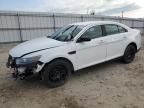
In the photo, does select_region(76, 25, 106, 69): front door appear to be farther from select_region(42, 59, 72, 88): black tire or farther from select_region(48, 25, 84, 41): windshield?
select_region(42, 59, 72, 88): black tire

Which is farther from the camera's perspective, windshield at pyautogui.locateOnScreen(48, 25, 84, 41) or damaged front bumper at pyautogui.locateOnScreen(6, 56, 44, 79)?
windshield at pyautogui.locateOnScreen(48, 25, 84, 41)

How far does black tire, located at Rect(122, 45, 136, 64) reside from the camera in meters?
6.01

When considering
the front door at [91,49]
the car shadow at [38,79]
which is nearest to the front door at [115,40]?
the front door at [91,49]

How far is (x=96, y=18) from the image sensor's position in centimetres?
1764

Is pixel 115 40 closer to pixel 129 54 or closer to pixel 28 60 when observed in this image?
pixel 129 54

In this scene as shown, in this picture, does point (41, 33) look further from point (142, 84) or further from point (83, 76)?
point (142, 84)

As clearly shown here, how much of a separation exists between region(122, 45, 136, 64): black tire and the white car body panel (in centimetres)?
19

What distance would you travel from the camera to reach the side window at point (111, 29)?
546cm

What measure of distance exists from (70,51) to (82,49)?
1.32 ft

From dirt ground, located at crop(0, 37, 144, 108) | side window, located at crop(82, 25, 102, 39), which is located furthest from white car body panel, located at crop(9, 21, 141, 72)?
dirt ground, located at crop(0, 37, 144, 108)

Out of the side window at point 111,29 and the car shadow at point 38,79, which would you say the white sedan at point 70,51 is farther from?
the car shadow at point 38,79

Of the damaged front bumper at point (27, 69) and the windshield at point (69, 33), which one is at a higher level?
the windshield at point (69, 33)

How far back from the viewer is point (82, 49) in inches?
184

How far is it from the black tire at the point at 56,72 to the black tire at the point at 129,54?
2468mm
